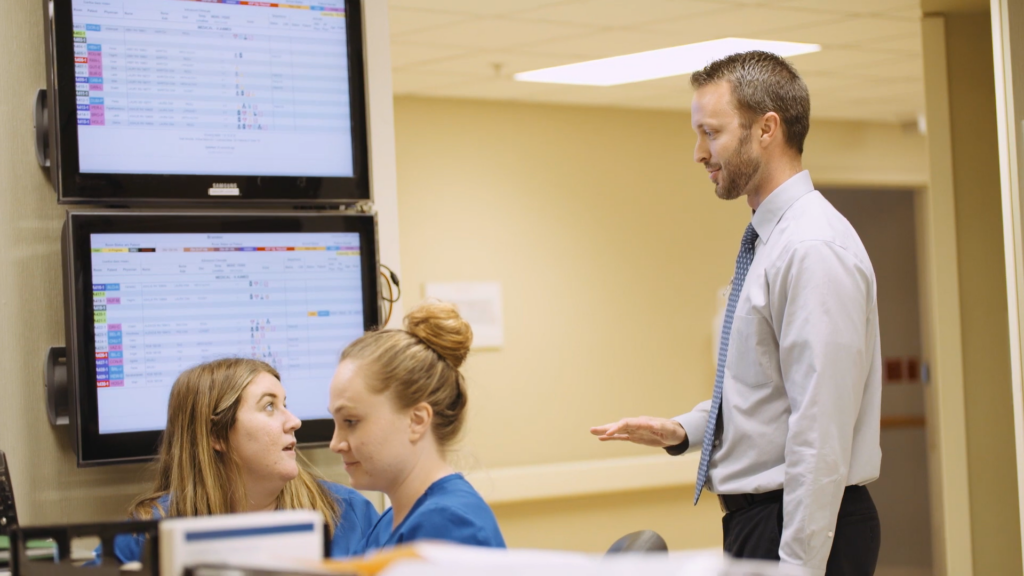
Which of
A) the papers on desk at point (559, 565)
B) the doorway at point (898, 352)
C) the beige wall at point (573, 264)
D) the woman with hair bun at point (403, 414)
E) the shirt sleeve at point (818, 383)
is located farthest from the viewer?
the doorway at point (898, 352)

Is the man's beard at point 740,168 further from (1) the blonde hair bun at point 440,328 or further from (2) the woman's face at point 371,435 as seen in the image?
(2) the woman's face at point 371,435

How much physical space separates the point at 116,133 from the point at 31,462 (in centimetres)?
68

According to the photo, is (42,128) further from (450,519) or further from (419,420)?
(450,519)

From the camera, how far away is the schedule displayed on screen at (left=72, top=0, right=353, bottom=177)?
2082 millimetres

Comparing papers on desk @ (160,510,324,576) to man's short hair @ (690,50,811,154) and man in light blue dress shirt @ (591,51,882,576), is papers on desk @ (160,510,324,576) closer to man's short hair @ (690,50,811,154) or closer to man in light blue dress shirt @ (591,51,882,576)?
man in light blue dress shirt @ (591,51,882,576)

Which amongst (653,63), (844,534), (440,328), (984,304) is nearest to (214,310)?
(440,328)

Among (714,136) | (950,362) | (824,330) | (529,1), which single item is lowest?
(950,362)

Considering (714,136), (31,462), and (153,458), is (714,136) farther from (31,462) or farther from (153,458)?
(31,462)

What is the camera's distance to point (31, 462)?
2090 millimetres

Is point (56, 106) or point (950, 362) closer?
point (56, 106)

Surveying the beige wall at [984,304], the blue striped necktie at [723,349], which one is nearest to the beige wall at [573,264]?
the beige wall at [984,304]

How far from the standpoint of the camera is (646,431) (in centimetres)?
223

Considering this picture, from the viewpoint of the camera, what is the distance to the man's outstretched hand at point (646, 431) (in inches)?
85.1

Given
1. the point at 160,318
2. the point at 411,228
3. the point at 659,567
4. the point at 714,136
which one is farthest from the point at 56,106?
the point at 411,228
